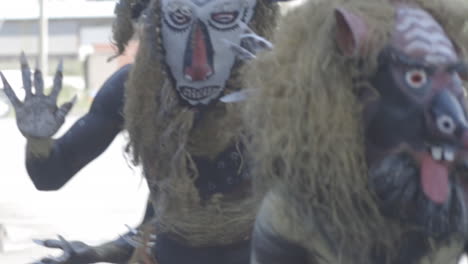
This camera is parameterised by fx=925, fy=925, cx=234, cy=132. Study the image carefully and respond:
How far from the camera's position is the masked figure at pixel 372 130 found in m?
1.71

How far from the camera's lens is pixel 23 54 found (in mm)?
2695

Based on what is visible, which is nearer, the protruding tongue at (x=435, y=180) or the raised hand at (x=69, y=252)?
the protruding tongue at (x=435, y=180)

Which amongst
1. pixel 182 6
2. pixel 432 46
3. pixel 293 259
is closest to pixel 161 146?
pixel 182 6

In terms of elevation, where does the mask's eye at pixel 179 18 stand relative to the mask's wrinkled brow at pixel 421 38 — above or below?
below

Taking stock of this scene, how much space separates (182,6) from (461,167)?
1119mm

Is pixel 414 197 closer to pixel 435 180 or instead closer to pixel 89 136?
pixel 435 180

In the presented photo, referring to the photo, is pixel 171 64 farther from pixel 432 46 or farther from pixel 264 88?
pixel 432 46

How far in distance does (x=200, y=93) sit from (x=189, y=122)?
0.31ft

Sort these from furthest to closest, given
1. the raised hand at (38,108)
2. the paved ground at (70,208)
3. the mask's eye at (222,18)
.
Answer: the paved ground at (70,208), the raised hand at (38,108), the mask's eye at (222,18)

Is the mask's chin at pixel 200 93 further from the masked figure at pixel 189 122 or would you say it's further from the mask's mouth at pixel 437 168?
the mask's mouth at pixel 437 168

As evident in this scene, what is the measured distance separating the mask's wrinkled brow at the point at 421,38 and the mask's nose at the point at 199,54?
0.89 metres

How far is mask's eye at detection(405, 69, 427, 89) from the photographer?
5.64 feet

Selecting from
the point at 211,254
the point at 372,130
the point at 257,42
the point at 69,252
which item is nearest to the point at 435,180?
the point at 372,130

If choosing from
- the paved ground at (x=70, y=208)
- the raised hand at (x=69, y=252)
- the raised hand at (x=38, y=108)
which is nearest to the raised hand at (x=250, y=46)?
the raised hand at (x=38, y=108)
